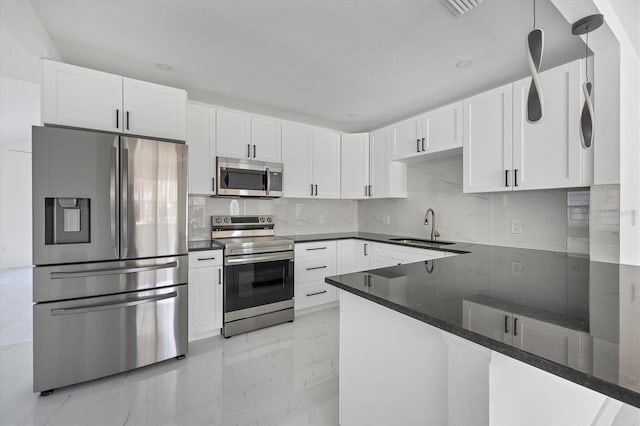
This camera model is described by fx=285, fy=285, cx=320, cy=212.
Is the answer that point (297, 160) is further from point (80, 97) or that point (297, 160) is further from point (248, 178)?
point (80, 97)

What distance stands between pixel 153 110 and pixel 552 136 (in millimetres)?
3146

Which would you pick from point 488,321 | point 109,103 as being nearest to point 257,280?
point 109,103

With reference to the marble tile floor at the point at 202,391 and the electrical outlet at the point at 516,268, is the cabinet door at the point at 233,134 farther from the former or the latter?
the electrical outlet at the point at 516,268

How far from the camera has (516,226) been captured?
267 cm

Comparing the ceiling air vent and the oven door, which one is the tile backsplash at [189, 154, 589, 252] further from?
the ceiling air vent

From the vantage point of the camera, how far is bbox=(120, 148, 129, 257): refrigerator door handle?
83.5 inches

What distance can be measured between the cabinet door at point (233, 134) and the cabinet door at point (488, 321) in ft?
9.15

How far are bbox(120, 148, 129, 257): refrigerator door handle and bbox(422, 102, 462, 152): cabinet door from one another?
2.77 m

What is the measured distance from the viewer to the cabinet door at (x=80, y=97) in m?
2.04

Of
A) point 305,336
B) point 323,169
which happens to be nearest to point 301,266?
point 305,336

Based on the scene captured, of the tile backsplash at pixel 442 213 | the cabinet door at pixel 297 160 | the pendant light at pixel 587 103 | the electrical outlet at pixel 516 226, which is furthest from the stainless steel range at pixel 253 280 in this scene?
the pendant light at pixel 587 103

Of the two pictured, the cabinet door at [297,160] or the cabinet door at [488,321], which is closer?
the cabinet door at [488,321]

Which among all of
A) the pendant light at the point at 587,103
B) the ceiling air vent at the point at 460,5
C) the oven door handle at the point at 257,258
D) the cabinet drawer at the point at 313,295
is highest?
the ceiling air vent at the point at 460,5

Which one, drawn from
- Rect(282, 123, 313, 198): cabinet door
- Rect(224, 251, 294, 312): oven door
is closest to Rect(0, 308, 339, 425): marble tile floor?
Rect(224, 251, 294, 312): oven door
